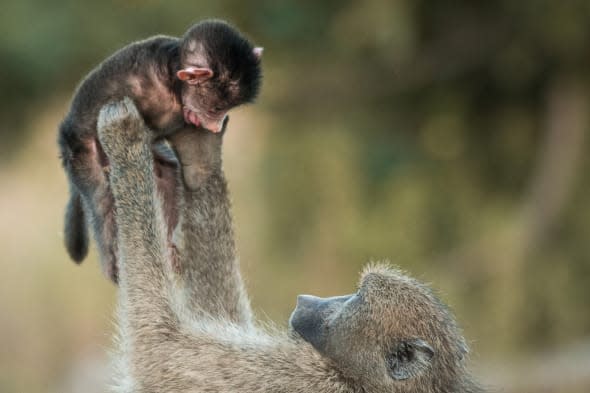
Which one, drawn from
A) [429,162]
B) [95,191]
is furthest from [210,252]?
[429,162]

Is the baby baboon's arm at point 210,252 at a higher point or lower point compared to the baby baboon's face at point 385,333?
higher

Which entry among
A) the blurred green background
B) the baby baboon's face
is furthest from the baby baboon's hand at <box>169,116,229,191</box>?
the blurred green background

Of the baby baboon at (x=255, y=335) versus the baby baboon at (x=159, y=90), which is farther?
the baby baboon at (x=255, y=335)

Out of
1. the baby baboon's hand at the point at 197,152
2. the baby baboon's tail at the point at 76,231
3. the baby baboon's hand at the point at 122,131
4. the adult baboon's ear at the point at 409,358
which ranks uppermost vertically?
the baby baboon's hand at the point at 197,152

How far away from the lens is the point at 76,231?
5488mm

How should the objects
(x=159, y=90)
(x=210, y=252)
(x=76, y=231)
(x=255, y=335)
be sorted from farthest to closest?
(x=210, y=252) → (x=76, y=231) → (x=255, y=335) → (x=159, y=90)

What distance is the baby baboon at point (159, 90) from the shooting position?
4953mm

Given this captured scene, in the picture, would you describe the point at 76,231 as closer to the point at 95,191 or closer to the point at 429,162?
the point at 95,191

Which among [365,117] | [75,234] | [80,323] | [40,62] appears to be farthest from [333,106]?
[75,234]

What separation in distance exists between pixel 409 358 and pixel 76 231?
155 centimetres

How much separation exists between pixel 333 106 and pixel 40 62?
2937 millimetres

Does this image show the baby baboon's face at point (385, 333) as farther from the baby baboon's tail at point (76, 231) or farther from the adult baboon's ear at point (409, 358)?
the baby baboon's tail at point (76, 231)

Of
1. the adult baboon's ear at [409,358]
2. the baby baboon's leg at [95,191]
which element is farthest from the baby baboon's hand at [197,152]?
the adult baboon's ear at [409,358]

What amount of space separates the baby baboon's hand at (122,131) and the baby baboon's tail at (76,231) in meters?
0.46
